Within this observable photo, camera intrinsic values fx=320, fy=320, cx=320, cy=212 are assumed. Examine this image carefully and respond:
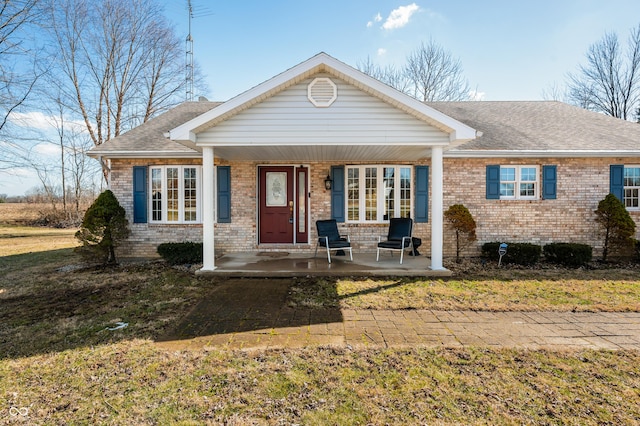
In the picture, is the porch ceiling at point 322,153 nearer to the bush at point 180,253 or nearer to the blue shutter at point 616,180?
the bush at point 180,253

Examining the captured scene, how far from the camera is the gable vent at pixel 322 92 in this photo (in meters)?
6.64

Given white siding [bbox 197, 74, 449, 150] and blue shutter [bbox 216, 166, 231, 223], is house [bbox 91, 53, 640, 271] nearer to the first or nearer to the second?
blue shutter [bbox 216, 166, 231, 223]

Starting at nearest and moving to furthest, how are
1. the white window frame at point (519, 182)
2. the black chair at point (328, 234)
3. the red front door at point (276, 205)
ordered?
the black chair at point (328, 234) → the white window frame at point (519, 182) → the red front door at point (276, 205)

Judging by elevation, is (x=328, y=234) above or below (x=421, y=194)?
below

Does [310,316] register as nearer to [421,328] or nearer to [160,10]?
[421,328]

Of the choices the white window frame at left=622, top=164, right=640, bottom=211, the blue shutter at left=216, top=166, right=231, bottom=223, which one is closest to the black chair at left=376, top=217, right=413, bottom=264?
the blue shutter at left=216, top=166, right=231, bottom=223

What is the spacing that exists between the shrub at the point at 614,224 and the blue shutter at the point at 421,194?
4.60 meters

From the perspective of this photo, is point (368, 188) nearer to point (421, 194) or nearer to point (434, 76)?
point (421, 194)

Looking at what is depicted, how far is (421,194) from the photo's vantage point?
9289 millimetres

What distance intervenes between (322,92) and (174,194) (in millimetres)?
5432

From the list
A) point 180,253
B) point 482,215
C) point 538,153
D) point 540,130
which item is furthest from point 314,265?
point 540,130

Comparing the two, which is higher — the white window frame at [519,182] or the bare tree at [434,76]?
the bare tree at [434,76]

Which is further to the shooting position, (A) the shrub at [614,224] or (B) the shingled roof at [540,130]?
(B) the shingled roof at [540,130]

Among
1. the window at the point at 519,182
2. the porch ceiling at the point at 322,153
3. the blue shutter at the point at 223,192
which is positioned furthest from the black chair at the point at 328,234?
the window at the point at 519,182
